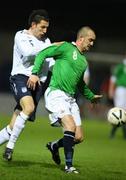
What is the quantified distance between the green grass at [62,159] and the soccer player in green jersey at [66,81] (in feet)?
1.57

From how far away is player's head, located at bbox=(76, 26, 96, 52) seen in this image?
11.3 m

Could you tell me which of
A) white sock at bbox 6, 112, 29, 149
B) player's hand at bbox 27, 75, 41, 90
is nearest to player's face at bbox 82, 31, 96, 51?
player's hand at bbox 27, 75, 41, 90

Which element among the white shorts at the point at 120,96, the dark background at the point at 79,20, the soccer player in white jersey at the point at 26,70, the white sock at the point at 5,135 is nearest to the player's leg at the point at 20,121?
the soccer player in white jersey at the point at 26,70

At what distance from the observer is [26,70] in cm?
1191

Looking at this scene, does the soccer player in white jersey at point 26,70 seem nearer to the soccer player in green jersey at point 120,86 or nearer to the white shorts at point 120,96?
the soccer player in green jersey at point 120,86

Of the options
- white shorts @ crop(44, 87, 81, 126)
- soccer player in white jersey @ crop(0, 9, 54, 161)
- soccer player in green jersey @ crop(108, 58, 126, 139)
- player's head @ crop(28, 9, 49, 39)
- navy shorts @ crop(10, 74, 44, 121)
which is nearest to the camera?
white shorts @ crop(44, 87, 81, 126)

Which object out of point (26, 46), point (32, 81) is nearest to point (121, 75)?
point (26, 46)

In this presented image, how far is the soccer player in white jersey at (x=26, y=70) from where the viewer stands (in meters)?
11.6

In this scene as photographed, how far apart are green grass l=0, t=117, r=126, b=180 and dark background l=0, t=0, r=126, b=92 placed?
10920 mm

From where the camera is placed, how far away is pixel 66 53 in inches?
444

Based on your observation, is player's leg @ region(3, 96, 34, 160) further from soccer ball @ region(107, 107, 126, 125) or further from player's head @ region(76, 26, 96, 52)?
soccer ball @ region(107, 107, 126, 125)

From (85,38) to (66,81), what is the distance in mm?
676

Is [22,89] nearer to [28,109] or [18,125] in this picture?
[28,109]

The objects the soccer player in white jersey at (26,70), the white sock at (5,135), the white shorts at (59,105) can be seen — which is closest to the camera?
the white shorts at (59,105)
